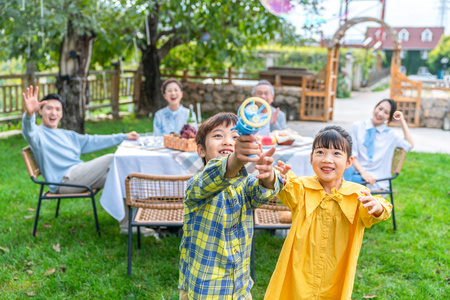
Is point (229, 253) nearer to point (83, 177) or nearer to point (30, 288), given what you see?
point (30, 288)

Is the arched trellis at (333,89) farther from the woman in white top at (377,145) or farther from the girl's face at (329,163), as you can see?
the girl's face at (329,163)

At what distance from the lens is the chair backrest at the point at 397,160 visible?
170 inches

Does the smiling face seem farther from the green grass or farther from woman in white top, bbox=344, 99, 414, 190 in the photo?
woman in white top, bbox=344, 99, 414, 190

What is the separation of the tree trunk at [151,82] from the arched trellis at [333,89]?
3890 mm

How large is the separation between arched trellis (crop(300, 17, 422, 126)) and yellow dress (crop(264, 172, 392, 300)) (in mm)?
9416

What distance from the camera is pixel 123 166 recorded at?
3.81 meters

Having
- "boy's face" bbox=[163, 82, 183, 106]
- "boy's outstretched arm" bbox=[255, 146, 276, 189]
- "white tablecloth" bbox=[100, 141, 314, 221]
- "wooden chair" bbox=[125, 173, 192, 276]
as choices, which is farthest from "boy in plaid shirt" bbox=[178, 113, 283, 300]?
"boy's face" bbox=[163, 82, 183, 106]

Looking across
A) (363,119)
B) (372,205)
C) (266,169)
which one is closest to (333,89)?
(363,119)

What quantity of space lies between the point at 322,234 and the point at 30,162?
9.58 ft

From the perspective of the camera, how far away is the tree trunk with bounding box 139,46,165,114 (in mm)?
12125

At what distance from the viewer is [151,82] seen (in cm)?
1245

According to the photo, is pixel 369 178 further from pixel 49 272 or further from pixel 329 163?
pixel 49 272

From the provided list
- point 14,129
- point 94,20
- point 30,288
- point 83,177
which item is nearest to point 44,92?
point 14,129

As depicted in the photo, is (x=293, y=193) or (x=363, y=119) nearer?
(x=293, y=193)
